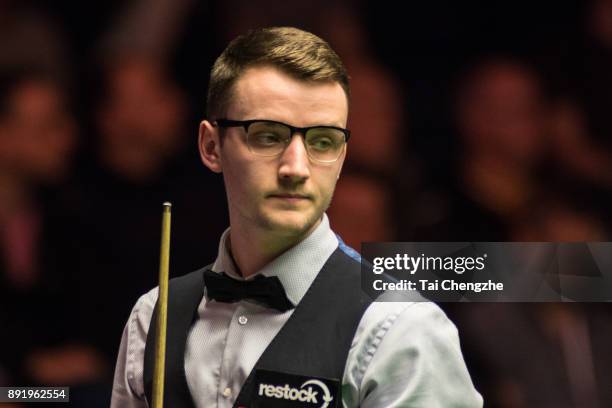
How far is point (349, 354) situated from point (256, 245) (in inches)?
10.7

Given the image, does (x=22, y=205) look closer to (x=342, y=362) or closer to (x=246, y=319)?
(x=246, y=319)

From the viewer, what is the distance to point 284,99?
162cm

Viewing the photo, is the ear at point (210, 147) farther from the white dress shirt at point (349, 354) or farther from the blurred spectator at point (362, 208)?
the blurred spectator at point (362, 208)

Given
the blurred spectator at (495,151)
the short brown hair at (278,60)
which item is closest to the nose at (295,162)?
the short brown hair at (278,60)

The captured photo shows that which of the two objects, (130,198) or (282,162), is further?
(130,198)

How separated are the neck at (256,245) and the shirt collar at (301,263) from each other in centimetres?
1

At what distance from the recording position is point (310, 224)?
166cm

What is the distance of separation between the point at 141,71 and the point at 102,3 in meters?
0.17

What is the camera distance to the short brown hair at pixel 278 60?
1.64 m

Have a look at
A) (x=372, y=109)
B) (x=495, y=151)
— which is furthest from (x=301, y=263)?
(x=495, y=151)

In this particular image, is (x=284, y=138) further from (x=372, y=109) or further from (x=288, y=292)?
(x=372, y=109)

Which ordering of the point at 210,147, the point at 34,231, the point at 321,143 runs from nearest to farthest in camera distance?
the point at 321,143 < the point at 210,147 < the point at 34,231

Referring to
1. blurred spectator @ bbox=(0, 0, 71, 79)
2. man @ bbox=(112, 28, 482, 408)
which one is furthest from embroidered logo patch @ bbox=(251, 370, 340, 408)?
blurred spectator @ bbox=(0, 0, 71, 79)

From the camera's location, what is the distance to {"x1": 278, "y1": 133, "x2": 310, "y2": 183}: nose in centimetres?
159
